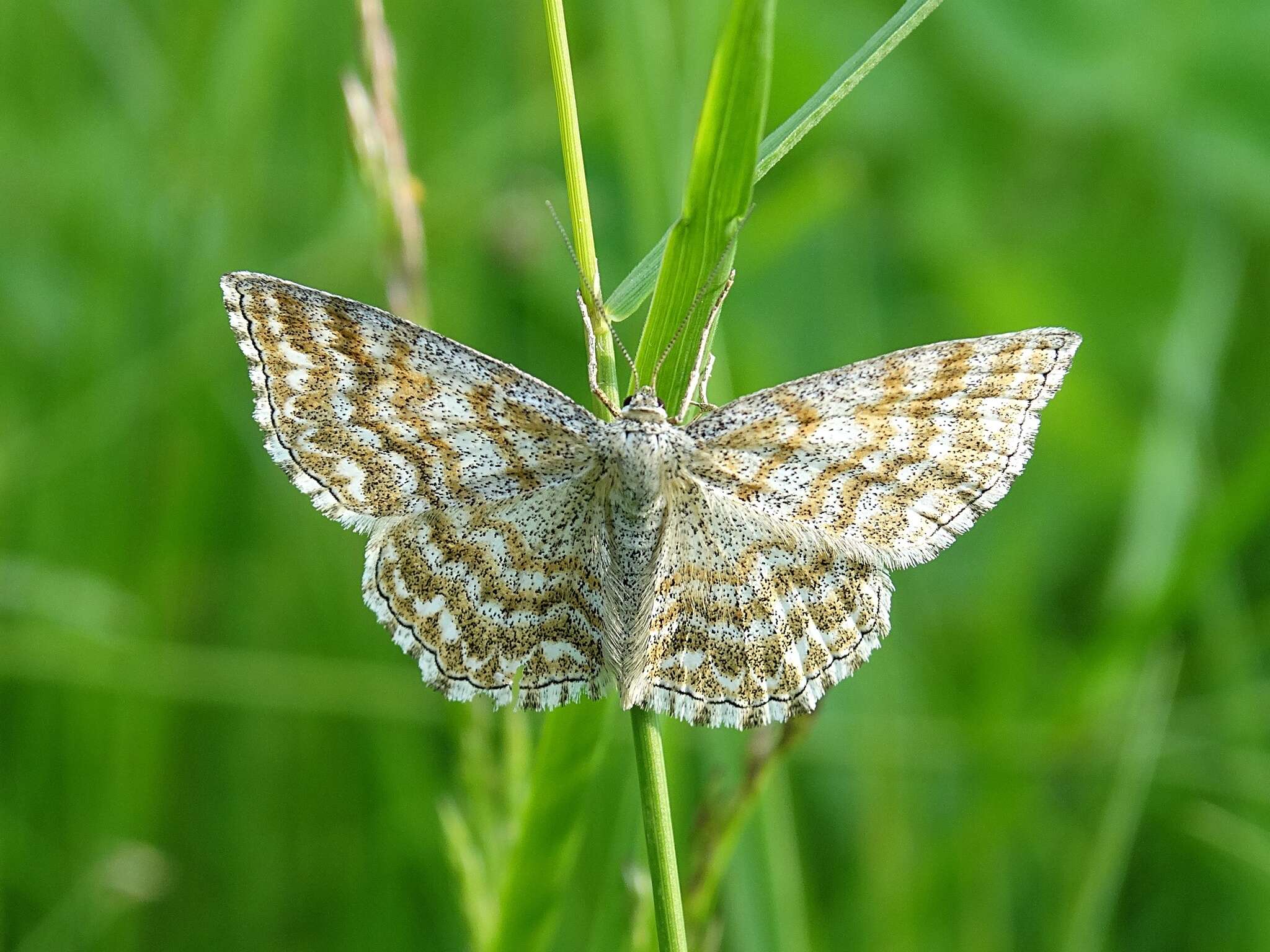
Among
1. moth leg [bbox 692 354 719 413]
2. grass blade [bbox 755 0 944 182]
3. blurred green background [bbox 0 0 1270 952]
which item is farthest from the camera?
blurred green background [bbox 0 0 1270 952]

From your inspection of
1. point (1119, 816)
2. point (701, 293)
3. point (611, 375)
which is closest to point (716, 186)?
point (701, 293)

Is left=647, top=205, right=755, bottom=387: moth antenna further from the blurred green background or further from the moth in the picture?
the blurred green background

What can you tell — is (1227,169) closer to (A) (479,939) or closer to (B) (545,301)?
(B) (545,301)

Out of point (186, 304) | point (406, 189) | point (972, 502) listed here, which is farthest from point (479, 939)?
point (186, 304)

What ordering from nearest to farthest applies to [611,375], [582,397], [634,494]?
[611,375]
[634,494]
[582,397]

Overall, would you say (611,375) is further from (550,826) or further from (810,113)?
(550,826)

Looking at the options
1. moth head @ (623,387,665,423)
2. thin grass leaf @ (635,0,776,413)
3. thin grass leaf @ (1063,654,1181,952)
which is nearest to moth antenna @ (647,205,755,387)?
thin grass leaf @ (635,0,776,413)

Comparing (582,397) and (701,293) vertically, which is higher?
(582,397)
